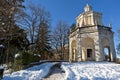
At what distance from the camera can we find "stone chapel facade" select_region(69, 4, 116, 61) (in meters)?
24.2

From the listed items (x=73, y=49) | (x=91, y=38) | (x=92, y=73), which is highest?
(x=91, y=38)

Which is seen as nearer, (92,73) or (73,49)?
(92,73)

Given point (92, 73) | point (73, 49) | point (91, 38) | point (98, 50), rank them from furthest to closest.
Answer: point (73, 49) → point (91, 38) → point (98, 50) → point (92, 73)

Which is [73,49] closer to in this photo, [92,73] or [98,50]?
[98,50]

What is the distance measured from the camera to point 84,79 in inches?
403

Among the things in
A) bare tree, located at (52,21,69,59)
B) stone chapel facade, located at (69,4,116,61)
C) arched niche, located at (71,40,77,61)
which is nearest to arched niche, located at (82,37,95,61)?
stone chapel facade, located at (69,4,116,61)

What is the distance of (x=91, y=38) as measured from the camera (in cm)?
2478

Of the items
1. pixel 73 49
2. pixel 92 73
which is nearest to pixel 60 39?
pixel 73 49

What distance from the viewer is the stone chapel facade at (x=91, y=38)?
24.2 m

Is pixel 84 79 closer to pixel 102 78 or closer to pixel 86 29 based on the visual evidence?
pixel 102 78

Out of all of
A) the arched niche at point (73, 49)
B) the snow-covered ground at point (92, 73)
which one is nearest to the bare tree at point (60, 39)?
the arched niche at point (73, 49)

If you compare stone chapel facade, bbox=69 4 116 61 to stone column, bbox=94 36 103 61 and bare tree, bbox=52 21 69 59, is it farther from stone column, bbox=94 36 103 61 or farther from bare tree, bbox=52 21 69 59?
bare tree, bbox=52 21 69 59

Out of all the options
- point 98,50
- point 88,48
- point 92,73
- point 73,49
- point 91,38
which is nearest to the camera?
point 92,73

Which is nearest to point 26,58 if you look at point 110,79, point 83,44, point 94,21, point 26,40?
point 110,79
